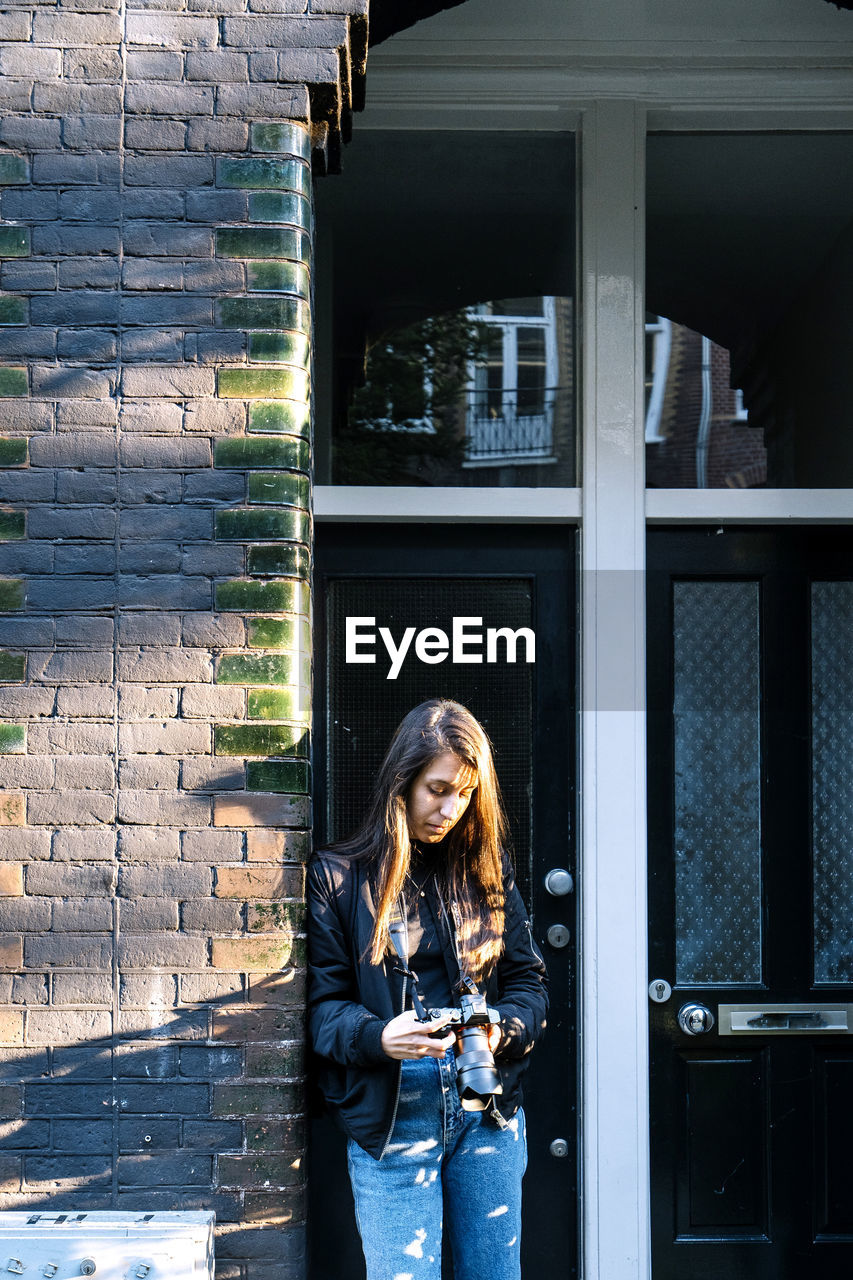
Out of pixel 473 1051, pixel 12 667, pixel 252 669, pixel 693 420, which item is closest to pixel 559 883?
pixel 473 1051

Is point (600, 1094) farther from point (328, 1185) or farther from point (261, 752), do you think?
point (261, 752)

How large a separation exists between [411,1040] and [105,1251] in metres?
0.78

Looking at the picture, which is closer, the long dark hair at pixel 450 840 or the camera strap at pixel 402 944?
the camera strap at pixel 402 944

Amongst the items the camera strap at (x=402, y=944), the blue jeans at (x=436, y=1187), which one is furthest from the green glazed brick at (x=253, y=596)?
the blue jeans at (x=436, y=1187)

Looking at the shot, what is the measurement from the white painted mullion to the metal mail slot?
0.92 ft

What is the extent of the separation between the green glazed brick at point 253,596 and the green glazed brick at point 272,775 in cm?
34

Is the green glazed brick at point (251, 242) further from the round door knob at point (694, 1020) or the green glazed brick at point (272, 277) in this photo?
the round door knob at point (694, 1020)

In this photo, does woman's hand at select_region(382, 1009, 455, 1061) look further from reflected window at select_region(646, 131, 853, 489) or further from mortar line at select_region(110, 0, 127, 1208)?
reflected window at select_region(646, 131, 853, 489)

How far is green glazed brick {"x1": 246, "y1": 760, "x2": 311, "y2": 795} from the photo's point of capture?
266 centimetres

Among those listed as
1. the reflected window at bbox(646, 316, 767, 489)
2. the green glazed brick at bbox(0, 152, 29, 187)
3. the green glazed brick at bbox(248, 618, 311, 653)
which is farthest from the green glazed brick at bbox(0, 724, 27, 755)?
the reflected window at bbox(646, 316, 767, 489)

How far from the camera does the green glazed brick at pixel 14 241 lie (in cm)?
272

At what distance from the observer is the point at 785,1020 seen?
11.7 ft

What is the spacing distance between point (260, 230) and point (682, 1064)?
262 cm

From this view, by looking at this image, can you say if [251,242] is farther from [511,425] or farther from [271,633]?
[511,425]
